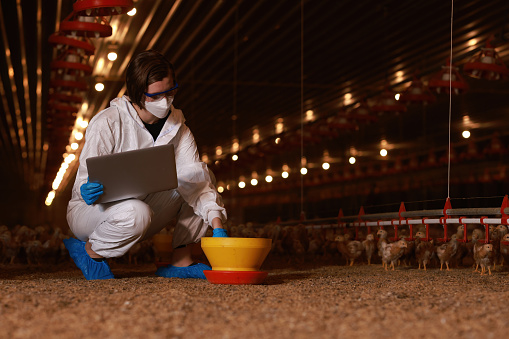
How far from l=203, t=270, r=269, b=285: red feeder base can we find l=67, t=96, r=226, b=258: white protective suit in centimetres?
33

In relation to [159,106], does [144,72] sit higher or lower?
higher

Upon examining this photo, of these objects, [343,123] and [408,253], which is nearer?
[408,253]

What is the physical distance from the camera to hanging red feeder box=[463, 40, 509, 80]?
6.99 metres

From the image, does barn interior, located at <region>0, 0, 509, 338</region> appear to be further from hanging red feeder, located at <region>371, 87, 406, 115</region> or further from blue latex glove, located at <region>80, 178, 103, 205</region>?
blue latex glove, located at <region>80, 178, 103, 205</region>

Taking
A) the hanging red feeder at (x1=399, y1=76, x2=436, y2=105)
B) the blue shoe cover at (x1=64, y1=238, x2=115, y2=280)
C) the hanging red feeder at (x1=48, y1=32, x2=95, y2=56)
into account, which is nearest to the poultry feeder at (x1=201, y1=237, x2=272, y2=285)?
the blue shoe cover at (x1=64, y1=238, x2=115, y2=280)

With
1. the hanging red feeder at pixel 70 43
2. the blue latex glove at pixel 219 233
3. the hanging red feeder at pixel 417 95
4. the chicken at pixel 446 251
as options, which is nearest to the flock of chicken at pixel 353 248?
the chicken at pixel 446 251

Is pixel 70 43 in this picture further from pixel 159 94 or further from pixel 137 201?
pixel 137 201

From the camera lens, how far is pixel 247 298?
2520 millimetres

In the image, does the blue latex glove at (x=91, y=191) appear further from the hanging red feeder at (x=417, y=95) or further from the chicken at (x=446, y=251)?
the hanging red feeder at (x=417, y=95)

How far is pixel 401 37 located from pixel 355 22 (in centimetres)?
91

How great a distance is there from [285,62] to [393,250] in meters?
6.49

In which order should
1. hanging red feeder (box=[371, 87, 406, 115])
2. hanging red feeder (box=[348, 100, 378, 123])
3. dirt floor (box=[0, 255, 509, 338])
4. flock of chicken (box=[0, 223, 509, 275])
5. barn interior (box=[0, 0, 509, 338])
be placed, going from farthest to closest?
1. hanging red feeder (box=[348, 100, 378, 123])
2. hanging red feeder (box=[371, 87, 406, 115])
3. flock of chicken (box=[0, 223, 509, 275])
4. barn interior (box=[0, 0, 509, 338])
5. dirt floor (box=[0, 255, 509, 338])

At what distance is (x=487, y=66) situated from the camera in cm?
702

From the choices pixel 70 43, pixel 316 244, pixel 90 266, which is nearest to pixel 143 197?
pixel 90 266
